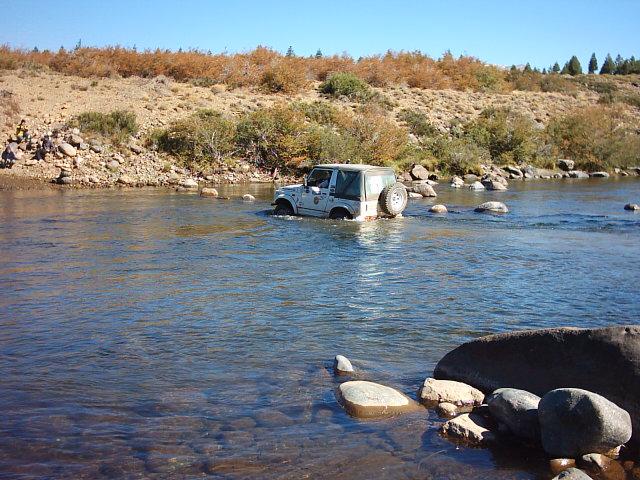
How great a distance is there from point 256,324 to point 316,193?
11.0 meters

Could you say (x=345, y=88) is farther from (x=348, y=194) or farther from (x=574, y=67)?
(x=574, y=67)

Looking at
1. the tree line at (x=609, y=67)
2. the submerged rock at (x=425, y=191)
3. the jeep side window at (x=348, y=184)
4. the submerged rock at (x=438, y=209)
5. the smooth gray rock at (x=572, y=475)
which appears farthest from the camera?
the tree line at (x=609, y=67)

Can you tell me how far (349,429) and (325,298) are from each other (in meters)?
5.09

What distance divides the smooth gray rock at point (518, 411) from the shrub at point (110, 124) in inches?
1266

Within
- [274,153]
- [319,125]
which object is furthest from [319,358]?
[319,125]

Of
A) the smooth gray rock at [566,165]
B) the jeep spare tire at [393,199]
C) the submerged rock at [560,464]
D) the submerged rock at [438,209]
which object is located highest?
the smooth gray rock at [566,165]

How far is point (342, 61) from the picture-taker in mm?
62438

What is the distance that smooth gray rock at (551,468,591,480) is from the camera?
4957mm

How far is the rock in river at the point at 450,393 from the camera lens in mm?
6691

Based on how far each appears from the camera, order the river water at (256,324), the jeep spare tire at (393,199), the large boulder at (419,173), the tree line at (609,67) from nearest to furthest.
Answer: the river water at (256,324)
the jeep spare tire at (393,199)
the large boulder at (419,173)
the tree line at (609,67)

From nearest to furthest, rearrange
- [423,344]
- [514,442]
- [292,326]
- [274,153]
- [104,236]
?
[514,442]
[423,344]
[292,326]
[104,236]
[274,153]

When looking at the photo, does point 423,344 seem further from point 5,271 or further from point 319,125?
point 319,125

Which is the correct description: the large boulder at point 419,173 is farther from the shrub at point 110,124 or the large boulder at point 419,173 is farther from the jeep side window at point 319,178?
the jeep side window at point 319,178

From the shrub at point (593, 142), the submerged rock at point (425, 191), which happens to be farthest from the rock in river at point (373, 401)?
the shrub at point (593, 142)
